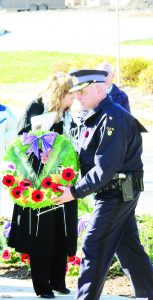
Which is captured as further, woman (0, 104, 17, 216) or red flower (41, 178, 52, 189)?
woman (0, 104, 17, 216)

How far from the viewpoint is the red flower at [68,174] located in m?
4.00

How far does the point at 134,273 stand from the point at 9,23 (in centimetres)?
2953

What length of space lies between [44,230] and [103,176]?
0.91 meters

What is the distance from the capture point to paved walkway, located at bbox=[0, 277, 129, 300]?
14.5ft

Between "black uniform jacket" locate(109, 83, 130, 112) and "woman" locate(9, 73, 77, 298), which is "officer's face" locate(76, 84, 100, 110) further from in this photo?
"black uniform jacket" locate(109, 83, 130, 112)

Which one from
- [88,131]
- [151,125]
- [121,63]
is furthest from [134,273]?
[121,63]

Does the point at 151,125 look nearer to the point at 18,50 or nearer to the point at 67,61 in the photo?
the point at 67,61

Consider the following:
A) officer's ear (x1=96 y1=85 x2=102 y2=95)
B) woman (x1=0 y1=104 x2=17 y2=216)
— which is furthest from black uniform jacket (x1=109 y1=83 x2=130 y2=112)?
officer's ear (x1=96 y1=85 x2=102 y2=95)

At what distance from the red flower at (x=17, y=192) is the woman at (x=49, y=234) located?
0.25 metres

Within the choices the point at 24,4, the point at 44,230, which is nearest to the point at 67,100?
the point at 44,230

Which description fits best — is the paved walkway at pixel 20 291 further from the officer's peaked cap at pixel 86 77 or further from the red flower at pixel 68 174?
the officer's peaked cap at pixel 86 77

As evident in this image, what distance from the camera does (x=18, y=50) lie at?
22.0m

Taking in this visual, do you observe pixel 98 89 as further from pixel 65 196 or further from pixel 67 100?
pixel 67 100

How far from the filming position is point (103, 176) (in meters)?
3.58
